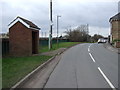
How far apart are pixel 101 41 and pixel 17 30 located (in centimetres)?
4956

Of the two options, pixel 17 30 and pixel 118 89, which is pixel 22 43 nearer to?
pixel 17 30

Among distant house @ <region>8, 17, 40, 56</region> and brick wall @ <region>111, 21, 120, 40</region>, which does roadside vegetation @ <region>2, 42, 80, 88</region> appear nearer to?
distant house @ <region>8, 17, 40, 56</region>

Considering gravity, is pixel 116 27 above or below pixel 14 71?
above

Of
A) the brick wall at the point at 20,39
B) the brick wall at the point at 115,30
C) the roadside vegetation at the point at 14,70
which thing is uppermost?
the brick wall at the point at 115,30

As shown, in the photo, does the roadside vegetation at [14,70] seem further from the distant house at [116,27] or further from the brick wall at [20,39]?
the distant house at [116,27]

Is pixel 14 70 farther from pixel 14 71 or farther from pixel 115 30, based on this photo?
pixel 115 30

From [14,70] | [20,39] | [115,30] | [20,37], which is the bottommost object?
[14,70]

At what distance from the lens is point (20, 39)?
23.8 m

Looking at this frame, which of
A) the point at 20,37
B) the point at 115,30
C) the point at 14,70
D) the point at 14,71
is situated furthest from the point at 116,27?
the point at 14,71

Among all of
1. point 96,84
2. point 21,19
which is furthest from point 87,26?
point 96,84

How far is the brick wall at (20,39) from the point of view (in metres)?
23.7

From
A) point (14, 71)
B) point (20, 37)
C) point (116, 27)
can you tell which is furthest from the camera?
point (116, 27)

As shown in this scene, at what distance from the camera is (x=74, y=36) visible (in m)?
98.1

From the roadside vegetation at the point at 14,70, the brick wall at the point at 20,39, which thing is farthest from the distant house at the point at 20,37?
the roadside vegetation at the point at 14,70
